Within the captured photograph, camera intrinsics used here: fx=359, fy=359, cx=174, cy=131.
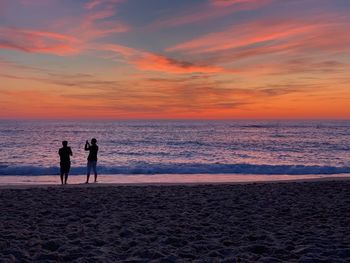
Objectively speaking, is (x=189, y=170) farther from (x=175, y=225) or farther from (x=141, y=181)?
(x=175, y=225)

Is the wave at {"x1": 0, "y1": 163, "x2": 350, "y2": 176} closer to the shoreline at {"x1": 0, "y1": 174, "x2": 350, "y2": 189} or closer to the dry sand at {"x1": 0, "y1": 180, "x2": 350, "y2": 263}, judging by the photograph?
the shoreline at {"x1": 0, "y1": 174, "x2": 350, "y2": 189}

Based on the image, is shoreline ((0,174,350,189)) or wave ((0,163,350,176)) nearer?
shoreline ((0,174,350,189))

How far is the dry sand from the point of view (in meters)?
5.64

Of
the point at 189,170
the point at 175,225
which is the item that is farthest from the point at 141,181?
the point at 175,225

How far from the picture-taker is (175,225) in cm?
753

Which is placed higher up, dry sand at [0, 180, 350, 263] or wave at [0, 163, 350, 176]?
dry sand at [0, 180, 350, 263]

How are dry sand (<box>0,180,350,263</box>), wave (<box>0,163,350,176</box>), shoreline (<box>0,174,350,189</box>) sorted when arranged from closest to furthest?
dry sand (<box>0,180,350,263</box>) < shoreline (<box>0,174,350,189</box>) < wave (<box>0,163,350,176</box>)

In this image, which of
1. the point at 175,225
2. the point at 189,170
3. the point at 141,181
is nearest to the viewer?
the point at 175,225

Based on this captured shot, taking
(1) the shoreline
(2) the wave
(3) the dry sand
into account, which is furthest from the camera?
(2) the wave

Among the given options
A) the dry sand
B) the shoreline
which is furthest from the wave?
the dry sand

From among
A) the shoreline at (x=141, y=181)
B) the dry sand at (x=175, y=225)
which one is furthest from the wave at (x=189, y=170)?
the dry sand at (x=175, y=225)

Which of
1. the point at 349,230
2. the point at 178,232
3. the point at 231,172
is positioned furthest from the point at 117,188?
the point at 231,172

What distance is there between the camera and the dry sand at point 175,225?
564cm

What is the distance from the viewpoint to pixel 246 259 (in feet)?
17.7
